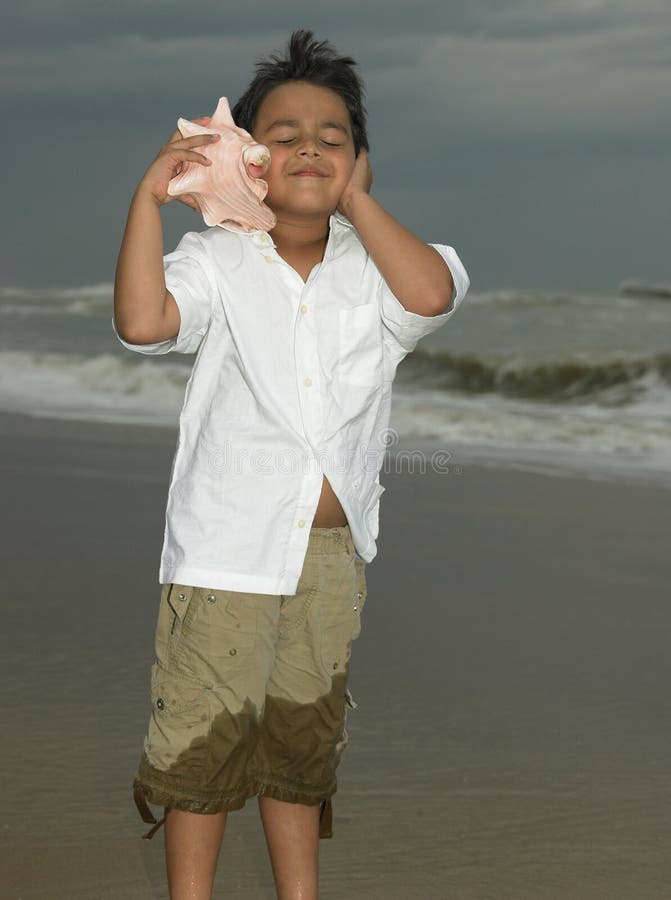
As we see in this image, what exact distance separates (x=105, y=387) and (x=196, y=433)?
9650 mm

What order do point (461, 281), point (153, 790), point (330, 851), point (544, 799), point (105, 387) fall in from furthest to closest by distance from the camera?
point (105, 387), point (544, 799), point (330, 851), point (461, 281), point (153, 790)

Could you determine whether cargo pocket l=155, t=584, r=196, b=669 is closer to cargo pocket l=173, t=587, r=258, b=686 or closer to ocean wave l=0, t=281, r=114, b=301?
cargo pocket l=173, t=587, r=258, b=686

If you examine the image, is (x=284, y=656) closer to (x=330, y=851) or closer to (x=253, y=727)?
(x=253, y=727)

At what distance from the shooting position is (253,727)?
2.12 metres

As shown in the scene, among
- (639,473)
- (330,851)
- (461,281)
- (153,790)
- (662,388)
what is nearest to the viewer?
(153,790)

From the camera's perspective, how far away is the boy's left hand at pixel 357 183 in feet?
7.09

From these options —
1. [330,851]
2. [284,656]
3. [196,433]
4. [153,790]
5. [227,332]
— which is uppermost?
[227,332]

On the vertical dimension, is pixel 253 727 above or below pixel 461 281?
below

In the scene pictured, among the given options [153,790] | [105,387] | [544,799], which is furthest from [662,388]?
[153,790]

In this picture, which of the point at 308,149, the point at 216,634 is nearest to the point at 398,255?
the point at 308,149

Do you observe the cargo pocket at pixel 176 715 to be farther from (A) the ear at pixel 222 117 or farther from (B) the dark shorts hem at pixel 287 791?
(A) the ear at pixel 222 117

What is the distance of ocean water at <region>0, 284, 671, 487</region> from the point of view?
8242 millimetres

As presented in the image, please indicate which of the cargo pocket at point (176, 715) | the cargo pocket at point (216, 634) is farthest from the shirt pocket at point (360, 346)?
the cargo pocket at point (176, 715)

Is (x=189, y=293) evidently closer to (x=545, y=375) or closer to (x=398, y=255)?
(x=398, y=255)
